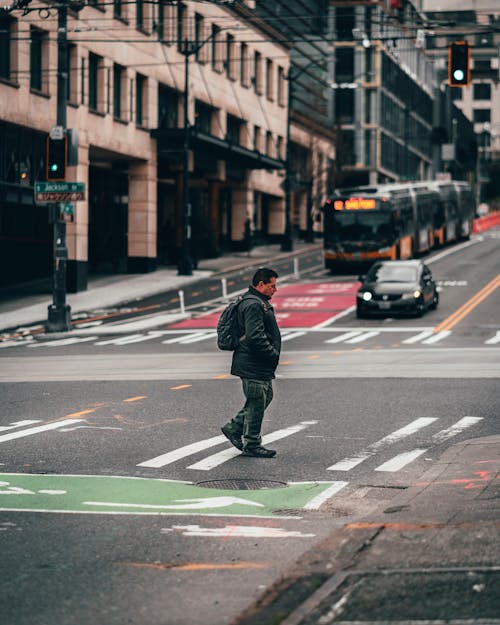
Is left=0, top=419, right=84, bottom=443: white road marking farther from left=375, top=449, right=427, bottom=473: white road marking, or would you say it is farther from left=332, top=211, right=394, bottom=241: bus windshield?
left=332, top=211, right=394, bottom=241: bus windshield

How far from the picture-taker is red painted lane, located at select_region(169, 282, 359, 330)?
1389 inches

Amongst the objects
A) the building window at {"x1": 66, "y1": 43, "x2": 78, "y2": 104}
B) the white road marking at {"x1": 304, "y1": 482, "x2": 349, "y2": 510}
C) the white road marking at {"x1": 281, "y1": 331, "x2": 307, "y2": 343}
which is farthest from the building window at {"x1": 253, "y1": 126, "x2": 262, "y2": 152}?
the white road marking at {"x1": 304, "y1": 482, "x2": 349, "y2": 510}

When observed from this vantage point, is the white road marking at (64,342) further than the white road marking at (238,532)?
Yes

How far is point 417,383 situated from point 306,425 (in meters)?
4.79

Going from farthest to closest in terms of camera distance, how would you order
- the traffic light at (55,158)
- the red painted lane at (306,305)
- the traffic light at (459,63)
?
the red painted lane at (306,305) < the traffic light at (55,158) < the traffic light at (459,63)

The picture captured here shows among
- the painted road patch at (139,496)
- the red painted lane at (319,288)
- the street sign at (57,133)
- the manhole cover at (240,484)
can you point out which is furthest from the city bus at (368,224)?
the painted road patch at (139,496)

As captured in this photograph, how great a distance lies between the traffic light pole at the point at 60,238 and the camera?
3247 cm

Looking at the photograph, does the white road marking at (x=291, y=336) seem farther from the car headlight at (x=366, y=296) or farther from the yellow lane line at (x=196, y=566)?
the yellow lane line at (x=196, y=566)

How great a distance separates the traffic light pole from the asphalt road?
694cm

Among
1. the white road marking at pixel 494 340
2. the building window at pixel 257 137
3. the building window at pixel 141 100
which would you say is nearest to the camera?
the white road marking at pixel 494 340

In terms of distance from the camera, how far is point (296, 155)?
3472 inches

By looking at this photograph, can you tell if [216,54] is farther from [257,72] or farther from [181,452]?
[181,452]

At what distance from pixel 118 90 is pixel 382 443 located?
4228cm

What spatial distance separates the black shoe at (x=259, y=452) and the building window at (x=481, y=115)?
539 ft
